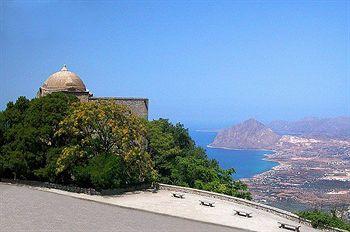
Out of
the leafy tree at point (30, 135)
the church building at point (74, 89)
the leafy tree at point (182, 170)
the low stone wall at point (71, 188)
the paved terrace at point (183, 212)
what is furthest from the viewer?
the church building at point (74, 89)

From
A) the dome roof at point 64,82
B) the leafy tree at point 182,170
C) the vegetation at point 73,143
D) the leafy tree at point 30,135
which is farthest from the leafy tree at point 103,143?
the dome roof at point 64,82

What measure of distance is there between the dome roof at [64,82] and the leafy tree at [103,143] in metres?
7.36

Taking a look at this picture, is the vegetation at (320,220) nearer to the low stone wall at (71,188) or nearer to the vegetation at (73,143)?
the vegetation at (73,143)

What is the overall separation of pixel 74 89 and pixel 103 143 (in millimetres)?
8274

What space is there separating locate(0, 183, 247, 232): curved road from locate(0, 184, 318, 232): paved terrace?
4cm

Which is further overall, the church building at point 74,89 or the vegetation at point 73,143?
the church building at point 74,89

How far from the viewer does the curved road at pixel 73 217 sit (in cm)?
1764

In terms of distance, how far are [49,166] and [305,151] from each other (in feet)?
574

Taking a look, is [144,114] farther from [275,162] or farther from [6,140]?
[275,162]

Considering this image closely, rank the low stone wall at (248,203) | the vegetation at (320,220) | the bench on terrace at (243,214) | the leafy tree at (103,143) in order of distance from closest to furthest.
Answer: the bench on terrace at (243,214) < the vegetation at (320,220) < the low stone wall at (248,203) < the leafy tree at (103,143)

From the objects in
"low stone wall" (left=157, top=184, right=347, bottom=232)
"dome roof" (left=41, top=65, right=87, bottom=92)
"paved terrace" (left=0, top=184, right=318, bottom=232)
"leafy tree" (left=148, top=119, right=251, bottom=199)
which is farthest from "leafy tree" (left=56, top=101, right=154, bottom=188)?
"dome roof" (left=41, top=65, right=87, bottom=92)

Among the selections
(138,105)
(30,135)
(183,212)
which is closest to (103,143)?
(30,135)

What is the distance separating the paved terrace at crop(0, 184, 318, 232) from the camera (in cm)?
1922

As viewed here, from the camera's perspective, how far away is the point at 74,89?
33.3 m
